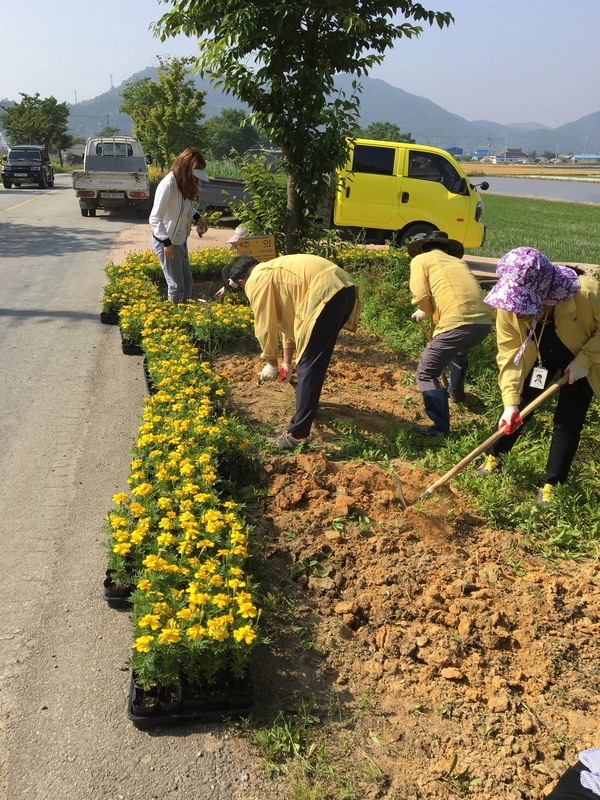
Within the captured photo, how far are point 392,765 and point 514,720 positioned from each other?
544mm

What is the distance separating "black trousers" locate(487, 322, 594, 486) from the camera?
3629 millimetres

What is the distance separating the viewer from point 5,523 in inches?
139

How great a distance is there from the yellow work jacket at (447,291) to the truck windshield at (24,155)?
1125 inches

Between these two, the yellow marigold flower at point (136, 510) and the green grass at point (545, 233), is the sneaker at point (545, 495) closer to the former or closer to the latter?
the yellow marigold flower at point (136, 510)

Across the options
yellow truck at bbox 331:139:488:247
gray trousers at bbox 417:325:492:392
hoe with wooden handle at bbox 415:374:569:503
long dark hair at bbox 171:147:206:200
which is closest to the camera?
hoe with wooden handle at bbox 415:374:569:503

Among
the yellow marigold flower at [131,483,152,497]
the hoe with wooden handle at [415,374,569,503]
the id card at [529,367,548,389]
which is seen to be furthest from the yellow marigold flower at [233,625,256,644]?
the id card at [529,367,548,389]

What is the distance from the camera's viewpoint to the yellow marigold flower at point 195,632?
2289 millimetres

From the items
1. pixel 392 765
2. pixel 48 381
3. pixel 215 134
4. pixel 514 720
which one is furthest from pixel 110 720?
pixel 215 134

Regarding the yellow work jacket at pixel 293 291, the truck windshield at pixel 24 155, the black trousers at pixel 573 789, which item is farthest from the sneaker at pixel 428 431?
the truck windshield at pixel 24 155

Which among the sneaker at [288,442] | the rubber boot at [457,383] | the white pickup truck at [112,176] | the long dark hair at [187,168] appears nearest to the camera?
the sneaker at [288,442]

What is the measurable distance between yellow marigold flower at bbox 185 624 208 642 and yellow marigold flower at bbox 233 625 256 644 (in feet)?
0.41

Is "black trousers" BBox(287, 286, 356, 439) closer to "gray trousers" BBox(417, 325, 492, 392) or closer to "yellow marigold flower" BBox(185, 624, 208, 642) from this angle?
"gray trousers" BBox(417, 325, 492, 392)

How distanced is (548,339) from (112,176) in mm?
15111

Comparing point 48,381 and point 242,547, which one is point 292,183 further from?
point 242,547
